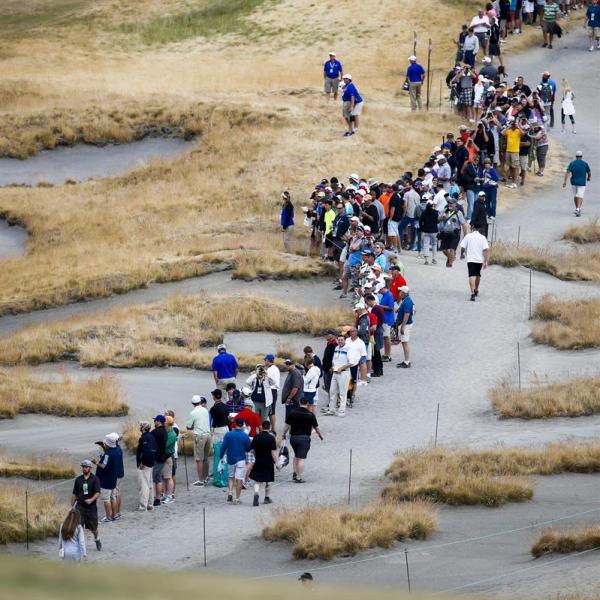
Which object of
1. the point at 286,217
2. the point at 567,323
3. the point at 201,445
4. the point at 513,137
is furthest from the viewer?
the point at 513,137

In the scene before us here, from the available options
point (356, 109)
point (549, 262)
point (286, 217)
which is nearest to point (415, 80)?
point (356, 109)

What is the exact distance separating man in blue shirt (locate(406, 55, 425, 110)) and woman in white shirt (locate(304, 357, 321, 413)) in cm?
2479

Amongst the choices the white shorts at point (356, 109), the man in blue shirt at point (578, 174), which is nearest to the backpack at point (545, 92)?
the white shorts at point (356, 109)

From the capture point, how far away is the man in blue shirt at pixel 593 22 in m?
55.0

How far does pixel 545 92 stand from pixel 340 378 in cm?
2333

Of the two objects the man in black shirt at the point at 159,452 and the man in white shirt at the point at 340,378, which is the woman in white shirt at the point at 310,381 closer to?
the man in white shirt at the point at 340,378

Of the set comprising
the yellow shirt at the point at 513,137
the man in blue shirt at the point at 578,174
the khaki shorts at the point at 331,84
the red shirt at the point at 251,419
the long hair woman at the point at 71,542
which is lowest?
the long hair woman at the point at 71,542

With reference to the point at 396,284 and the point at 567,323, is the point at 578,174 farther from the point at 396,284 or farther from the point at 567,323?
the point at 396,284

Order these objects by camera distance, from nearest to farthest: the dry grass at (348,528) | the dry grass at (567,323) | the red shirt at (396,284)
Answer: the dry grass at (348,528)
the red shirt at (396,284)
the dry grass at (567,323)

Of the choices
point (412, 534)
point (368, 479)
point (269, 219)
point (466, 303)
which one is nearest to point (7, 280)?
point (269, 219)

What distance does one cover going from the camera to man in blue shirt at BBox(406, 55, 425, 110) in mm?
48906

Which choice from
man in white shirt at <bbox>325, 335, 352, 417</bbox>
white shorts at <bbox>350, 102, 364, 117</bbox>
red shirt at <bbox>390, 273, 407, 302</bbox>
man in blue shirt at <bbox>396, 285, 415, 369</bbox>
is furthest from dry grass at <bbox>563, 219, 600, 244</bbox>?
man in white shirt at <bbox>325, 335, 352, 417</bbox>

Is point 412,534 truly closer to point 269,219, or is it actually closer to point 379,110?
point 269,219

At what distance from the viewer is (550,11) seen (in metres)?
55.6
